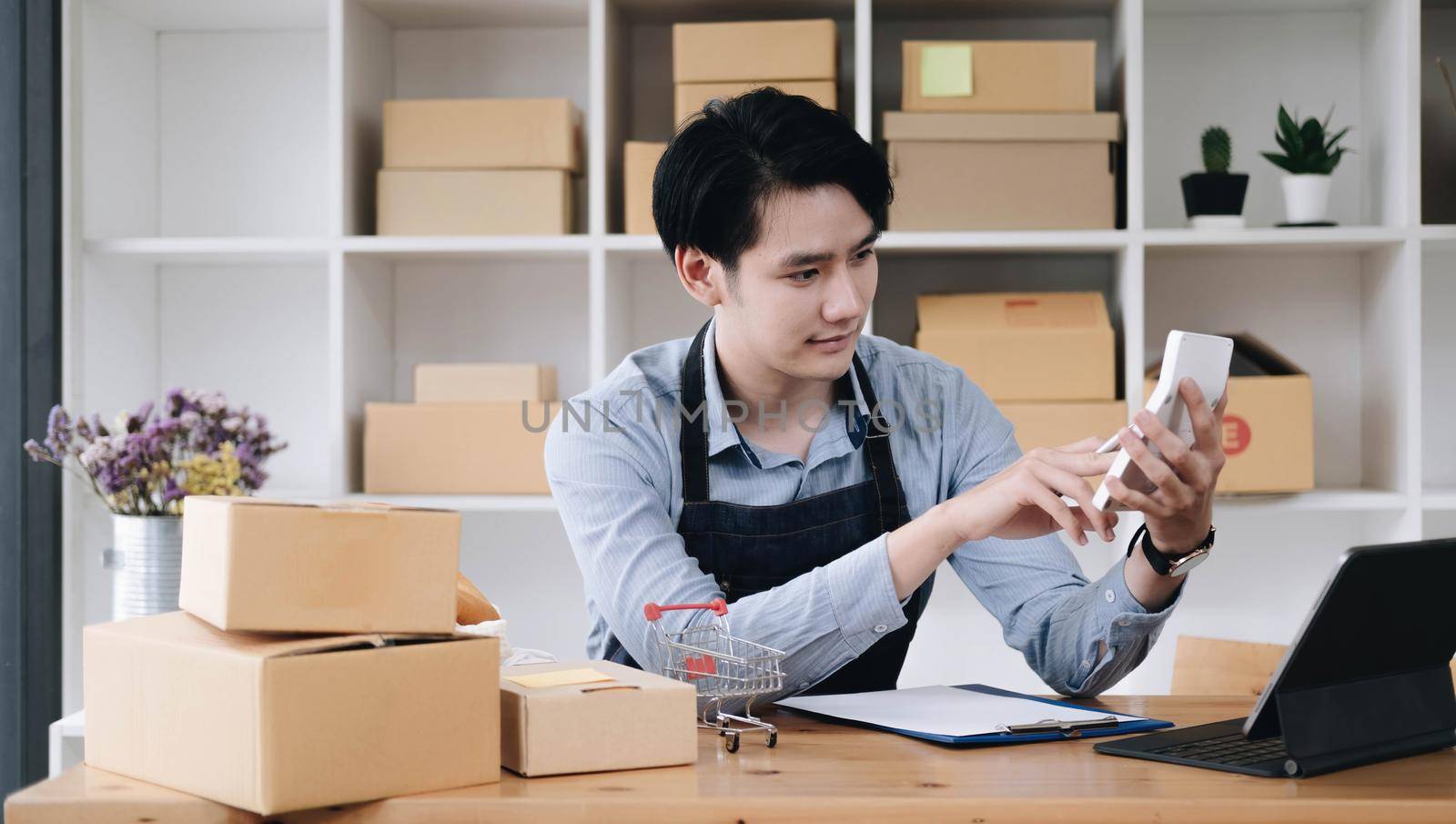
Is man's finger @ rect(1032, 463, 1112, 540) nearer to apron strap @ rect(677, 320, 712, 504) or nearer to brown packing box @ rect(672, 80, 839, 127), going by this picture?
apron strap @ rect(677, 320, 712, 504)

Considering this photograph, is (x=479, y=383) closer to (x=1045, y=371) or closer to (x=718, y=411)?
(x=718, y=411)

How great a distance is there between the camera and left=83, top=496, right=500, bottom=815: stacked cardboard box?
938 mm

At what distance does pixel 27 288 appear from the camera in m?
2.42

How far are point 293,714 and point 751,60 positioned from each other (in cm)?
177

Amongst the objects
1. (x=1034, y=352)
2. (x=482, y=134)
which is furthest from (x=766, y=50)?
(x=1034, y=352)

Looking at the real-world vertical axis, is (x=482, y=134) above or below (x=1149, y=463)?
above

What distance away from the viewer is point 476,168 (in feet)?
8.18

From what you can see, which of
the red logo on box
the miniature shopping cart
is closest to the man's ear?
the miniature shopping cart

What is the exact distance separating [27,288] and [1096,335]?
2035 millimetres

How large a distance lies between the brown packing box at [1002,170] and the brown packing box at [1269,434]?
0.42m

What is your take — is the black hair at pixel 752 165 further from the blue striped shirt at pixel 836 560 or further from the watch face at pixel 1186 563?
the watch face at pixel 1186 563

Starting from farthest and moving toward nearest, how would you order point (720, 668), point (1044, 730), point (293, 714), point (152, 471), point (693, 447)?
1. point (152, 471)
2. point (693, 447)
3. point (720, 668)
4. point (1044, 730)
5. point (293, 714)

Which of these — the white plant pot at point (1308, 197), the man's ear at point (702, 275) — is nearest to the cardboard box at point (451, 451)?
the man's ear at point (702, 275)

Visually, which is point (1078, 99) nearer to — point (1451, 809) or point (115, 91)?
point (1451, 809)
